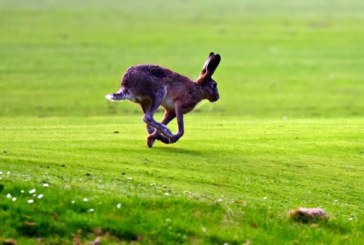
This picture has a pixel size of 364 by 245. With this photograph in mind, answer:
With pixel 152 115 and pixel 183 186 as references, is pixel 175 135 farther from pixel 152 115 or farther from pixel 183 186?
pixel 183 186

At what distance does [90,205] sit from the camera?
551 inches

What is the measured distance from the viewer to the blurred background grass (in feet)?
113

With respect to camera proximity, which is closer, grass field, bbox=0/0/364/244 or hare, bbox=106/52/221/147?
grass field, bbox=0/0/364/244

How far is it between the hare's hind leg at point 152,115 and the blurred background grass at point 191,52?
12.9 meters

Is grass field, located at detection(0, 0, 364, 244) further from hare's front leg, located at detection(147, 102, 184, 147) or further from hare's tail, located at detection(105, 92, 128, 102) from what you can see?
hare's tail, located at detection(105, 92, 128, 102)

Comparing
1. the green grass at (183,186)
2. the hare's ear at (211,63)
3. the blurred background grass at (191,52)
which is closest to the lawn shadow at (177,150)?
the green grass at (183,186)

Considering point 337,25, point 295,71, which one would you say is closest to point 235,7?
point 337,25

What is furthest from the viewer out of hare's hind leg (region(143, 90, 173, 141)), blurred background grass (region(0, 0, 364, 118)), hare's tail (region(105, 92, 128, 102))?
blurred background grass (region(0, 0, 364, 118))

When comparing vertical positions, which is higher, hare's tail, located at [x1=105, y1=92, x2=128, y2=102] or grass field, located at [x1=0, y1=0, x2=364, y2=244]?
hare's tail, located at [x1=105, y1=92, x2=128, y2=102]

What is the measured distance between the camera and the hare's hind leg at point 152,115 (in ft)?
55.6

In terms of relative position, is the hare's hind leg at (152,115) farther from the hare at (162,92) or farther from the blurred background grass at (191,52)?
the blurred background grass at (191,52)

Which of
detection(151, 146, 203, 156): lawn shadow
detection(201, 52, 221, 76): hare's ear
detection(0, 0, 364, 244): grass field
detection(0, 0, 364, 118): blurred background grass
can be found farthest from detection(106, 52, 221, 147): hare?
detection(0, 0, 364, 118): blurred background grass

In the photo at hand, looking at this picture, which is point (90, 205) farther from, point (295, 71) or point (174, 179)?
point (295, 71)

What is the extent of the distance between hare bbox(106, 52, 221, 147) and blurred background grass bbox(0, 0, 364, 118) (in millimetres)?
12477
